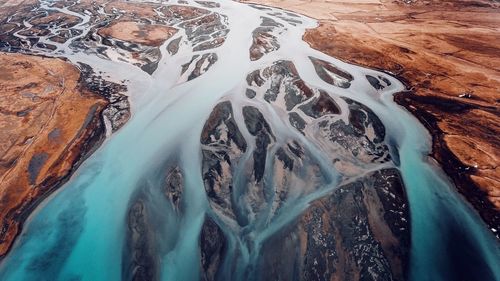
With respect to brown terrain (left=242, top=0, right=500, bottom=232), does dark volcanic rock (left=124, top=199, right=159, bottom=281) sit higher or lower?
lower

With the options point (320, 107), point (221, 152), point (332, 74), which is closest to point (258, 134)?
point (221, 152)

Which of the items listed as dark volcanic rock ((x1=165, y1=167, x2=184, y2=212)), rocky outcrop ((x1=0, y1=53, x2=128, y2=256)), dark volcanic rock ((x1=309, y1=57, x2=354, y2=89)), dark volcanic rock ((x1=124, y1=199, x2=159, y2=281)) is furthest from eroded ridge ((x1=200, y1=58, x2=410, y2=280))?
rocky outcrop ((x1=0, y1=53, x2=128, y2=256))

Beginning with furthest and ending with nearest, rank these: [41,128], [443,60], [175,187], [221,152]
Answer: [443,60]
[41,128]
[221,152]
[175,187]

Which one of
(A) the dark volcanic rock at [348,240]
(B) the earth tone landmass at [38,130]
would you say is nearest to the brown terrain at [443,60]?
(A) the dark volcanic rock at [348,240]

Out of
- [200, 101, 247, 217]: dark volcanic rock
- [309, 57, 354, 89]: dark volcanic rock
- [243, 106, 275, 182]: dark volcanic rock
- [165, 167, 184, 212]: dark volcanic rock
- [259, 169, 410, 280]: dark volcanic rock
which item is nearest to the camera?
[259, 169, 410, 280]: dark volcanic rock

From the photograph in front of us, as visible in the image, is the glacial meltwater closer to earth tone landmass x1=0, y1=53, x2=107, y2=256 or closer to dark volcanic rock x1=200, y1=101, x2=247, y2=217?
dark volcanic rock x1=200, y1=101, x2=247, y2=217

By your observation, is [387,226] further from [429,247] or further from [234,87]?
[234,87]

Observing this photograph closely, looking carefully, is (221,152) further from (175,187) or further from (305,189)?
(305,189)
